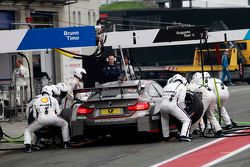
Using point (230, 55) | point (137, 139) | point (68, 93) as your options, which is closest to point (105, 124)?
point (137, 139)

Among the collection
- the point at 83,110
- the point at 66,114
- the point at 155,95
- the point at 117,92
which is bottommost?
the point at 66,114

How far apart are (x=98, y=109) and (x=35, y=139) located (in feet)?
5.79

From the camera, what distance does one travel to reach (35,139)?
17109 mm

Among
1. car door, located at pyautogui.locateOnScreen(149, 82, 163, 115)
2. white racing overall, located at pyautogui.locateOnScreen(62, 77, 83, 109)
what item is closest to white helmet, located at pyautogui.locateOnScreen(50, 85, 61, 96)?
white racing overall, located at pyautogui.locateOnScreen(62, 77, 83, 109)

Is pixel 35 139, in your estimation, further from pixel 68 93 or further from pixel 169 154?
pixel 169 154

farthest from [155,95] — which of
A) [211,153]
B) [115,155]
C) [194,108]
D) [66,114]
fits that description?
[211,153]

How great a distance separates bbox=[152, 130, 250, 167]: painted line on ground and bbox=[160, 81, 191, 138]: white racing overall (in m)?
0.74

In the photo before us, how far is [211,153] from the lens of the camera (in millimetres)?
14234

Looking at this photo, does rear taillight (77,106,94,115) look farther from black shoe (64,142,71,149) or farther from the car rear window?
black shoe (64,142,71,149)

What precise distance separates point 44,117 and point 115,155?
2243 millimetres

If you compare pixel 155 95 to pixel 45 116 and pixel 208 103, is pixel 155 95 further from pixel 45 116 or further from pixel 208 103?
pixel 45 116

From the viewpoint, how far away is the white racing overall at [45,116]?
16203 mm

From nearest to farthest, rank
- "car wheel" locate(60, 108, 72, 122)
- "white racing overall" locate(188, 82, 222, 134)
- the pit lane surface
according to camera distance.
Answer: the pit lane surface
"car wheel" locate(60, 108, 72, 122)
"white racing overall" locate(188, 82, 222, 134)

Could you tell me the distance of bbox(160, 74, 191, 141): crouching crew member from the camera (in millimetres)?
16203
